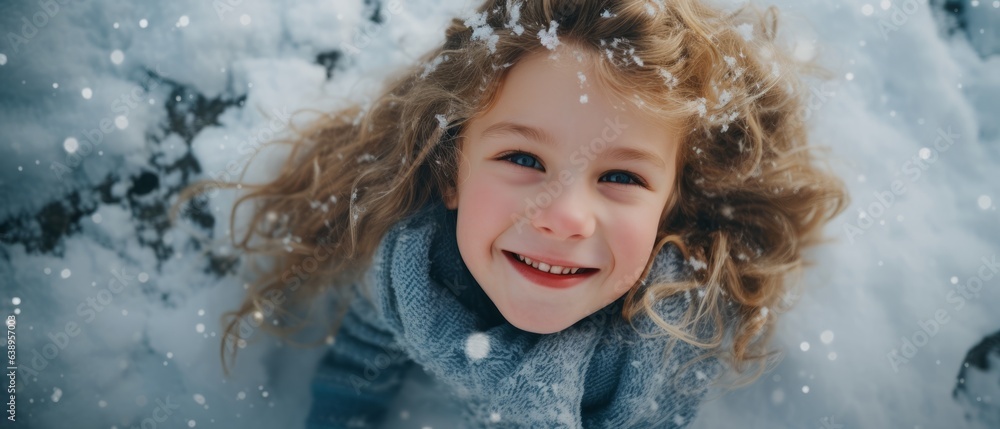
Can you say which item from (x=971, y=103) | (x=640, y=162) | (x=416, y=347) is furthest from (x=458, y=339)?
(x=971, y=103)

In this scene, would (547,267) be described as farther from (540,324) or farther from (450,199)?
(450,199)

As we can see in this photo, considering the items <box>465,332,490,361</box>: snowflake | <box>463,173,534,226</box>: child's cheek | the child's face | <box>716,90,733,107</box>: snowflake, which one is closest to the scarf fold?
<box>465,332,490,361</box>: snowflake

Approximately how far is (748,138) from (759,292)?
0.36 m

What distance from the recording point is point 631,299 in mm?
1424

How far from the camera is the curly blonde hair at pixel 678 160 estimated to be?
1224mm

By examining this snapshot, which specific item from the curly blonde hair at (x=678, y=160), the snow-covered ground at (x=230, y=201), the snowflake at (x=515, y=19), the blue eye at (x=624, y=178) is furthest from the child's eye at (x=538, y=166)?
the snow-covered ground at (x=230, y=201)

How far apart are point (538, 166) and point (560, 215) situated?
132 millimetres

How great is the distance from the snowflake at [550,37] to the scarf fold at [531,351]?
48cm

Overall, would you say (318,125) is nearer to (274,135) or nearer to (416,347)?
(274,135)

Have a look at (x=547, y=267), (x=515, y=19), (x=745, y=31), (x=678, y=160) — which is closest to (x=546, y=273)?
(x=547, y=267)

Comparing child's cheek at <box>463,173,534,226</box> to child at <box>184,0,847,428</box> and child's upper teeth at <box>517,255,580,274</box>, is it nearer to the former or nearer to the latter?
child at <box>184,0,847,428</box>

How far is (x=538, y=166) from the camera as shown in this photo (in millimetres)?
1255

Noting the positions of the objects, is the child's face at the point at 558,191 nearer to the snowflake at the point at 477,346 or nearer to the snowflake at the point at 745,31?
the snowflake at the point at 477,346

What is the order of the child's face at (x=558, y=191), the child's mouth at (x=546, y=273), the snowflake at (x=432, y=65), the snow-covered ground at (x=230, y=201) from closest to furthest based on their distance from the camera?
the child's face at (x=558, y=191) → the child's mouth at (x=546, y=273) → the snowflake at (x=432, y=65) → the snow-covered ground at (x=230, y=201)
